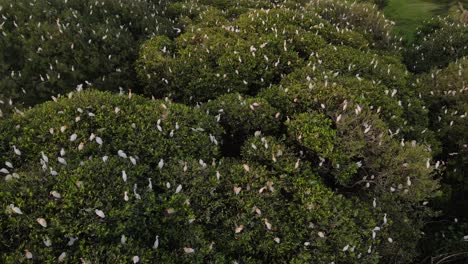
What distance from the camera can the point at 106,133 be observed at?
19.4 feet

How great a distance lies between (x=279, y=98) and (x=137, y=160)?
10.4ft

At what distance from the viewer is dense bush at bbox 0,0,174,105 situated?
844cm

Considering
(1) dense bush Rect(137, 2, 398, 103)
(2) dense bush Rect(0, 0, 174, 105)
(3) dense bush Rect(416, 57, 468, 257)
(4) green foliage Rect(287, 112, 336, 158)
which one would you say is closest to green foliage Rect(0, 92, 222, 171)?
(4) green foliage Rect(287, 112, 336, 158)

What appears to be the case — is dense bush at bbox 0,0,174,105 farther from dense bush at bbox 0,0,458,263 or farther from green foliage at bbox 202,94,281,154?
green foliage at bbox 202,94,281,154

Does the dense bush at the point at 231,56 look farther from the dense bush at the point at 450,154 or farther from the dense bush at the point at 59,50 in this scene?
the dense bush at the point at 450,154

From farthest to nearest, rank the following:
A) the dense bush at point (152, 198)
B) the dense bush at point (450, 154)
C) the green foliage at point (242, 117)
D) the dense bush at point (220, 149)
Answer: the dense bush at point (450, 154) → the green foliage at point (242, 117) → the dense bush at point (220, 149) → the dense bush at point (152, 198)

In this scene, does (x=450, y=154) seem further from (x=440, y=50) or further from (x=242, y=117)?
(x=440, y=50)

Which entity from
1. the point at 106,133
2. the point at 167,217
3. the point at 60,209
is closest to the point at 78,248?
the point at 60,209

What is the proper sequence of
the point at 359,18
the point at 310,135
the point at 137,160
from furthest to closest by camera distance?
1. the point at 359,18
2. the point at 310,135
3. the point at 137,160

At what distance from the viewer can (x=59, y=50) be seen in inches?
346

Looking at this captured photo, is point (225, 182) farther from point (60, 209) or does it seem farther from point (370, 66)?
point (370, 66)

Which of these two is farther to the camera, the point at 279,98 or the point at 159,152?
the point at 279,98

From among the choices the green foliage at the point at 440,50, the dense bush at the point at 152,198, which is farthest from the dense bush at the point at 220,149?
the green foliage at the point at 440,50

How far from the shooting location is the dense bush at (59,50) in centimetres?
844
